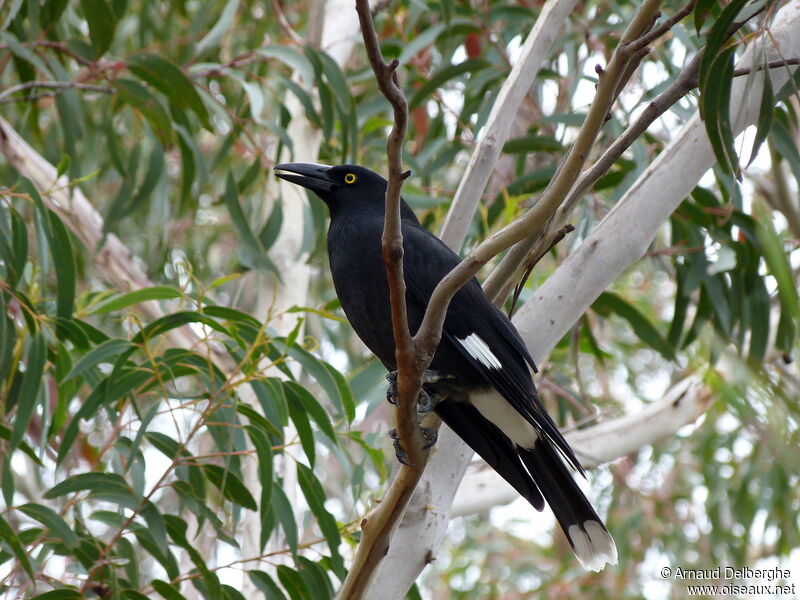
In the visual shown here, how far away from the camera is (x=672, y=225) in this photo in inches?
128

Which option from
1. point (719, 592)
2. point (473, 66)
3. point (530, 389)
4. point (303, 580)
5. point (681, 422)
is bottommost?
point (719, 592)

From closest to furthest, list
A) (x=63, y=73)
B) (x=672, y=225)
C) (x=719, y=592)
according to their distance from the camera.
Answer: (x=63, y=73) → (x=672, y=225) → (x=719, y=592)

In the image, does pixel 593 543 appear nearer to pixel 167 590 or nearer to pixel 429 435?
pixel 429 435

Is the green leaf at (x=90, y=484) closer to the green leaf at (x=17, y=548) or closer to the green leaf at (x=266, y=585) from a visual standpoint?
the green leaf at (x=17, y=548)

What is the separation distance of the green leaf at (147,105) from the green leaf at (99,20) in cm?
17

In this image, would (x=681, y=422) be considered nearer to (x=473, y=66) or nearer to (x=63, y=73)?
(x=473, y=66)

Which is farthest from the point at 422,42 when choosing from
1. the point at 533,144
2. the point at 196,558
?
the point at 196,558

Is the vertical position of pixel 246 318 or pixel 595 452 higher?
pixel 246 318

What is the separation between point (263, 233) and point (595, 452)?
1.36 metres

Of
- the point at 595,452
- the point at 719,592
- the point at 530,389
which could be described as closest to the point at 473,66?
the point at 595,452

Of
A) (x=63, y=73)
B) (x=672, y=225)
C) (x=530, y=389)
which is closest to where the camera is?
(x=530, y=389)

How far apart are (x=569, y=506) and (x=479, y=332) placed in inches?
17.6

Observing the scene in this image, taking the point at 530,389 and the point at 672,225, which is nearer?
the point at 530,389

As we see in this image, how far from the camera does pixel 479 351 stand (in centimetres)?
213
